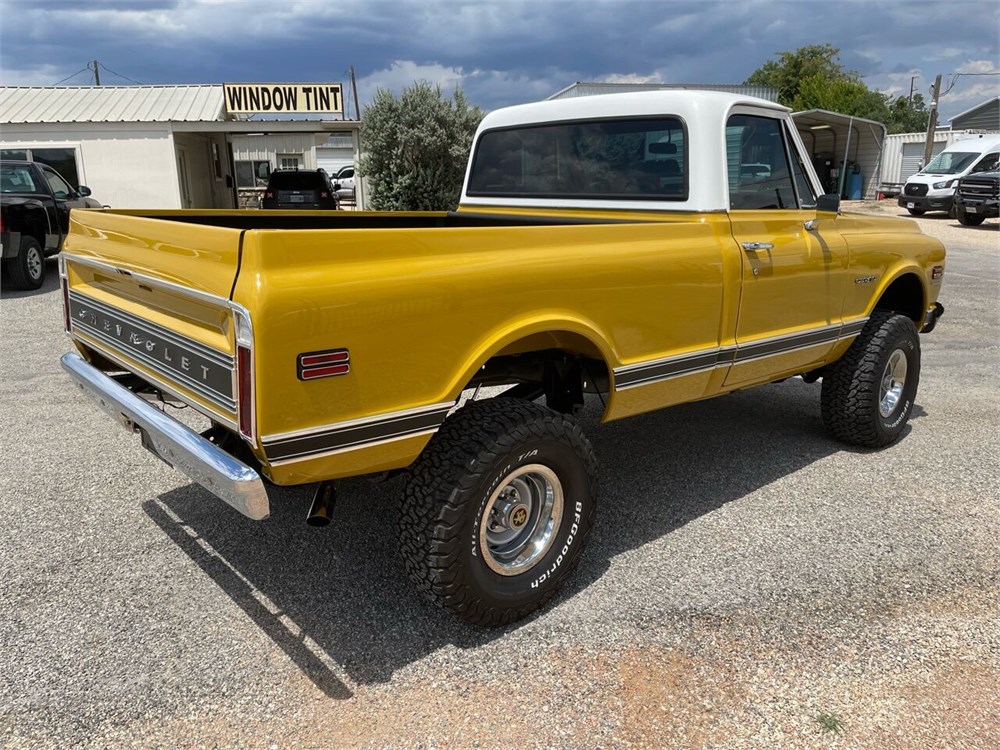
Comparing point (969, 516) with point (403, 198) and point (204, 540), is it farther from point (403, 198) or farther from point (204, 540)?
point (403, 198)

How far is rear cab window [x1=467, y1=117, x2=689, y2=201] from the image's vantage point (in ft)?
12.2

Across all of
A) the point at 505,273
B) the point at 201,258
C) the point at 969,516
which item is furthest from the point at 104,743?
the point at 969,516

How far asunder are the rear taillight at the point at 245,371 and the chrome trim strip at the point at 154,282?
10 centimetres

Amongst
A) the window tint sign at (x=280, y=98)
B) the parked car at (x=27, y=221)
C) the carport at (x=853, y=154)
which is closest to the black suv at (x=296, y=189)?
the parked car at (x=27, y=221)

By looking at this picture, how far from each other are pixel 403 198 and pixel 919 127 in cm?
8036

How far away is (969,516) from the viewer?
387cm

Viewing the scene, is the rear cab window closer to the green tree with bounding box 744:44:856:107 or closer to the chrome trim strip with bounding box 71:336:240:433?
the chrome trim strip with bounding box 71:336:240:433

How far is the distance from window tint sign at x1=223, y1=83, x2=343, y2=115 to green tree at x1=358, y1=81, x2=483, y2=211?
429 centimetres

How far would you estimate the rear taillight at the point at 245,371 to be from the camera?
211cm

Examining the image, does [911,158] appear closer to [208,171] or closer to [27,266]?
[208,171]

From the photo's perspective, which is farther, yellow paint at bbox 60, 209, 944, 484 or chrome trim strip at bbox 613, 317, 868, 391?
chrome trim strip at bbox 613, 317, 868, 391

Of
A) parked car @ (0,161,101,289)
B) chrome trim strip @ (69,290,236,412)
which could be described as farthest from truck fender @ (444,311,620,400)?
parked car @ (0,161,101,289)

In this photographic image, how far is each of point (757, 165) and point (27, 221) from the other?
9842 millimetres

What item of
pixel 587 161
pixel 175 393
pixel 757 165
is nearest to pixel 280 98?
pixel 587 161
